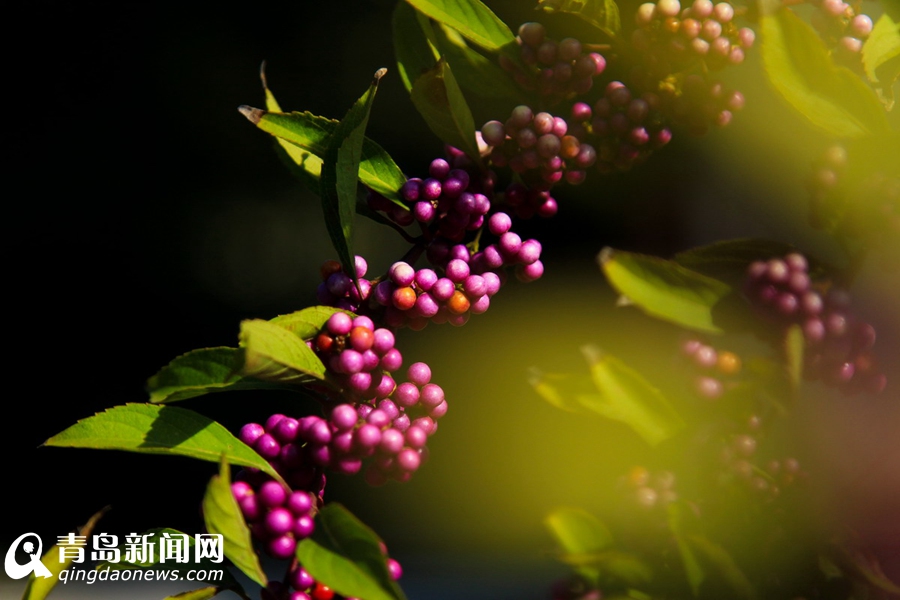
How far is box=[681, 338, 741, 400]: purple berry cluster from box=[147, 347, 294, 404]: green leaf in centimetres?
25

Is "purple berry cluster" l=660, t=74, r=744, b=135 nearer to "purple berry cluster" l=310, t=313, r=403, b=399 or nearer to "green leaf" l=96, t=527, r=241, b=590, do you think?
"purple berry cluster" l=310, t=313, r=403, b=399

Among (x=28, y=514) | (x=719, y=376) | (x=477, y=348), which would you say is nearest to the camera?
(x=719, y=376)

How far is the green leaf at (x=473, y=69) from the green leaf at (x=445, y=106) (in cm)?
6

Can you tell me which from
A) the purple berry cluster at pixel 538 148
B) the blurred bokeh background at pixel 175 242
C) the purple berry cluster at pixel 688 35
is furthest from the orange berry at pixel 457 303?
the blurred bokeh background at pixel 175 242

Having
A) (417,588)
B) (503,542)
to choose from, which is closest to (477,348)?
(503,542)

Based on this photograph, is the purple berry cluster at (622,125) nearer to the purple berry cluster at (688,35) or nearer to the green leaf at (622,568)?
the purple berry cluster at (688,35)

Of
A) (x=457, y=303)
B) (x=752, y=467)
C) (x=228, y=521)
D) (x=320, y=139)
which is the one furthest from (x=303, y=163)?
(x=752, y=467)

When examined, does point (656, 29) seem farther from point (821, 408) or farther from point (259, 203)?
point (259, 203)

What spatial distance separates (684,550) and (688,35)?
32cm

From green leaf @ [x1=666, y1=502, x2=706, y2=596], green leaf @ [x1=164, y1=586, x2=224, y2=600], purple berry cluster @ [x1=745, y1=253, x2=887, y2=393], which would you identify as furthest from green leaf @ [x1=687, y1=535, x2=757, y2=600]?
green leaf @ [x1=164, y1=586, x2=224, y2=600]

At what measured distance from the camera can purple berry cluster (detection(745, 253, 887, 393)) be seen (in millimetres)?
380

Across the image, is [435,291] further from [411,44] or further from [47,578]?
[47,578]

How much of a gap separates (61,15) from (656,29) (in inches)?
70.6

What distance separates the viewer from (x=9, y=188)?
1.87 m
